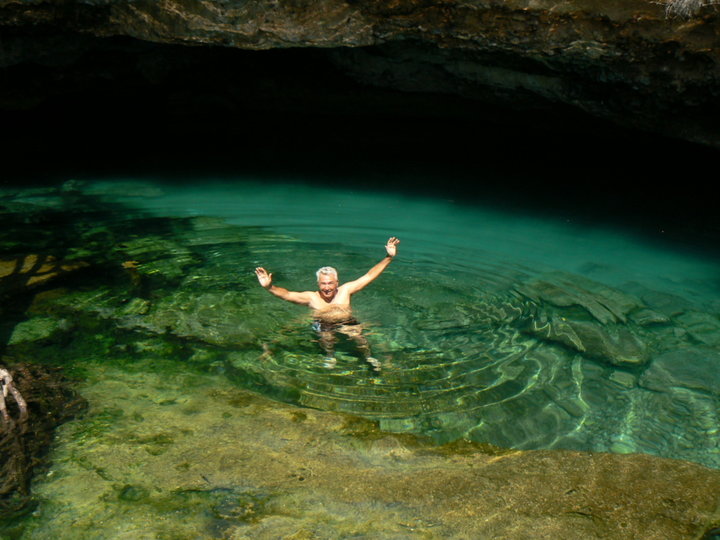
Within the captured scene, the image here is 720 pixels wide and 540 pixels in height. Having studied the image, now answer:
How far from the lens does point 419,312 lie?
643cm

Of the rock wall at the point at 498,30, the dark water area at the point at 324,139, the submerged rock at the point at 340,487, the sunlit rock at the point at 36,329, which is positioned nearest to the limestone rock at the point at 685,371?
the submerged rock at the point at 340,487

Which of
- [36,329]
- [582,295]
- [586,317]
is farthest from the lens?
[582,295]

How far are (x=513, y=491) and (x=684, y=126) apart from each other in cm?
612

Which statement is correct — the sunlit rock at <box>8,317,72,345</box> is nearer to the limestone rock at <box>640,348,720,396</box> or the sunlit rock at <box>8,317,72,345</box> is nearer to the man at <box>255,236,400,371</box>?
the man at <box>255,236,400,371</box>

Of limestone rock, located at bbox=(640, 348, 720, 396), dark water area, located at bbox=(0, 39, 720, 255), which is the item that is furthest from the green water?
dark water area, located at bbox=(0, 39, 720, 255)

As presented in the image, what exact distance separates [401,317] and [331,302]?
657mm

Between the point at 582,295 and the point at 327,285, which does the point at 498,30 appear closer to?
the point at 582,295

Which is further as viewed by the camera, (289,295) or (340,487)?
(289,295)

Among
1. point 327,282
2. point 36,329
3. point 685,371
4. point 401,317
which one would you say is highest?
point 327,282

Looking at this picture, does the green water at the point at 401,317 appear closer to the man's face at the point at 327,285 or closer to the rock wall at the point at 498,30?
the man's face at the point at 327,285

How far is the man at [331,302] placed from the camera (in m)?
5.77

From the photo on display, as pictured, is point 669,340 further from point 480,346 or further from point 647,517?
point 647,517

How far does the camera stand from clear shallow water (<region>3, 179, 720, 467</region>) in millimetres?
4863

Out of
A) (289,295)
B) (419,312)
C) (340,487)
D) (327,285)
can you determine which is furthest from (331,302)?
(340,487)
